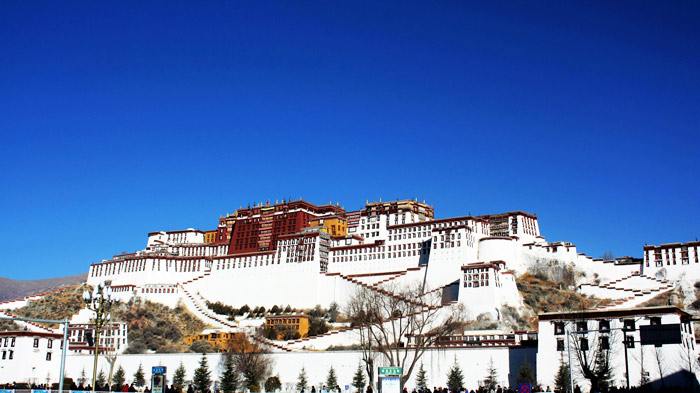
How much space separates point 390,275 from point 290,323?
1781cm

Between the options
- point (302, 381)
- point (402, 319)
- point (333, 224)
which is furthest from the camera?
point (333, 224)

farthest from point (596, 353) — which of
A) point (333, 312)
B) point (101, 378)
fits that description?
point (333, 312)

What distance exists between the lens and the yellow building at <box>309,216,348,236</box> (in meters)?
109

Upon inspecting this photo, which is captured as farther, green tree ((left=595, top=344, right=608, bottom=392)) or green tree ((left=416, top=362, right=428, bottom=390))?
green tree ((left=416, top=362, right=428, bottom=390))

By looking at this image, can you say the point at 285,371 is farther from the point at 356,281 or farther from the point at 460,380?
the point at 356,281

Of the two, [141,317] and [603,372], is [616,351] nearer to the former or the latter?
[603,372]

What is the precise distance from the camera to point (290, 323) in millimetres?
82438

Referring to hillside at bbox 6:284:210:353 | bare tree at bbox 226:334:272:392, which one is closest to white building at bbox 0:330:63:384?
hillside at bbox 6:284:210:353

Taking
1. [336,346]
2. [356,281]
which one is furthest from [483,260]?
[336,346]

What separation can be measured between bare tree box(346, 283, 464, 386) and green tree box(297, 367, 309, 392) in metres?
6.31

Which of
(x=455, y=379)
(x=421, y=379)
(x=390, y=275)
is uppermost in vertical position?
(x=390, y=275)

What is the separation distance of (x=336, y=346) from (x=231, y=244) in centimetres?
5313

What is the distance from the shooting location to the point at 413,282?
8875 centimetres

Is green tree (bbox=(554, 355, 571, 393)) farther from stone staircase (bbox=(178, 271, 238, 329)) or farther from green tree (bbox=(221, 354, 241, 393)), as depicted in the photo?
stone staircase (bbox=(178, 271, 238, 329))
